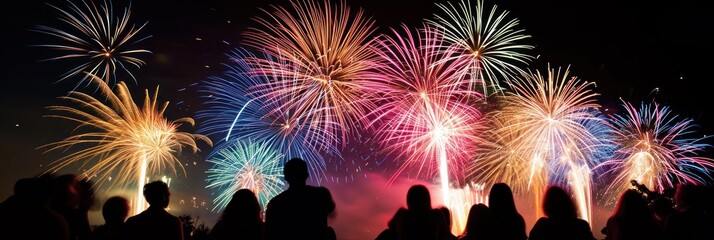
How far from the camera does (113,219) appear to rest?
6680 millimetres

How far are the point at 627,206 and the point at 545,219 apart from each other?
1.19 meters

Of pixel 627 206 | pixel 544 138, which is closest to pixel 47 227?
pixel 627 206

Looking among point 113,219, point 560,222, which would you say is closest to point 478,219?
point 560,222

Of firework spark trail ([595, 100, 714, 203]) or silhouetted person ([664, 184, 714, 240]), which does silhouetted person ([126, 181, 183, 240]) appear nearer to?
silhouetted person ([664, 184, 714, 240])

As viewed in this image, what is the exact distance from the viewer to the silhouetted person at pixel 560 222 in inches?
229

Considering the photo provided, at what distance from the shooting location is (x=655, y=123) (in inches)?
963

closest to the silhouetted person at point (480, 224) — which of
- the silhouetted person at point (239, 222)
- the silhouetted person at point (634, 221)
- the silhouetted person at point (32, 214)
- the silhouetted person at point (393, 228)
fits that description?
the silhouetted person at point (393, 228)

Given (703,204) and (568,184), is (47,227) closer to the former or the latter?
(703,204)

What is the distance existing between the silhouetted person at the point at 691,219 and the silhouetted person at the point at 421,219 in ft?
9.39

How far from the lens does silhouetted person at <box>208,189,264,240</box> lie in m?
6.27

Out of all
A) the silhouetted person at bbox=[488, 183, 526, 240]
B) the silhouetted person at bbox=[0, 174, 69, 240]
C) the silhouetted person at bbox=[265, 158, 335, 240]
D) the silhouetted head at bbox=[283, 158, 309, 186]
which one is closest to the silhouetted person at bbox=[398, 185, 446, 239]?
the silhouetted person at bbox=[488, 183, 526, 240]

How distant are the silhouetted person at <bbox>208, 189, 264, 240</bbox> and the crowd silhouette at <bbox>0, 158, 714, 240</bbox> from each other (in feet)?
0.04

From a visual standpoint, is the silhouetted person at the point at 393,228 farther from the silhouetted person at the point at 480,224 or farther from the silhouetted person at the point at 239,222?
the silhouetted person at the point at 239,222

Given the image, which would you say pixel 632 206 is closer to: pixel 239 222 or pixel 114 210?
pixel 239 222
